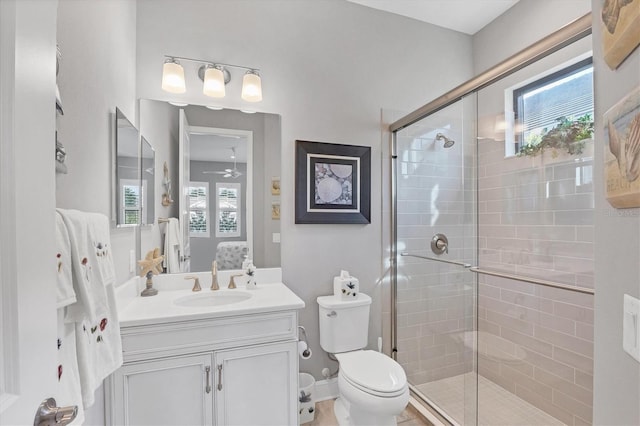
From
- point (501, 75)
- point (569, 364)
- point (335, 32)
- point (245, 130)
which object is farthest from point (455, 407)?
point (335, 32)

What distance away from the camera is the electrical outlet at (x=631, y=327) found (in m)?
0.55

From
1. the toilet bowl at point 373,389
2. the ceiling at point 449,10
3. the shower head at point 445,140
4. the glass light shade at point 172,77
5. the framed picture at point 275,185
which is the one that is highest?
the ceiling at point 449,10

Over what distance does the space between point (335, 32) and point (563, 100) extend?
5.06ft

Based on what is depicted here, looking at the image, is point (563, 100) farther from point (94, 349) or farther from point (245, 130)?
point (94, 349)

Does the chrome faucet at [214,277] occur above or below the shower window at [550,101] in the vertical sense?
below

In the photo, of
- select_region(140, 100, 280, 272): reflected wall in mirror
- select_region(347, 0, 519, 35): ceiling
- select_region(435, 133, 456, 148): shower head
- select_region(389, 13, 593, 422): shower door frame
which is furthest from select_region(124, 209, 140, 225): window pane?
select_region(347, 0, 519, 35): ceiling

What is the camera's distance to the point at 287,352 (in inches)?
63.5

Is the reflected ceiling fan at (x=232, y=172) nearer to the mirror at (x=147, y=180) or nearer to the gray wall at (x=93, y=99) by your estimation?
the mirror at (x=147, y=180)

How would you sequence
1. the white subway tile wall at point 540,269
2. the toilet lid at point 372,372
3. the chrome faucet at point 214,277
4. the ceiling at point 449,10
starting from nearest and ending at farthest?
the toilet lid at point 372,372 → the white subway tile wall at point 540,269 → the chrome faucet at point 214,277 → the ceiling at point 449,10

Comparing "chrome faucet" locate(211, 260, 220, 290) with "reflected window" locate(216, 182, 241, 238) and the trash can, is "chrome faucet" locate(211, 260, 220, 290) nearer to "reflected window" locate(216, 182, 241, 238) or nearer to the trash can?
"reflected window" locate(216, 182, 241, 238)

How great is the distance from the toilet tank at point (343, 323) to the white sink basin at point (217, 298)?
0.54 metres

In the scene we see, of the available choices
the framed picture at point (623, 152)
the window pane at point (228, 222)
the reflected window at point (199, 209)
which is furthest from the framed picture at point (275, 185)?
the framed picture at point (623, 152)

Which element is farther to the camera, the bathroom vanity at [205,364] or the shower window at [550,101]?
the shower window at [550,101]

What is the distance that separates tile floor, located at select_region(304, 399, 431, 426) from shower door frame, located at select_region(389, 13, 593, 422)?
0.39ft
